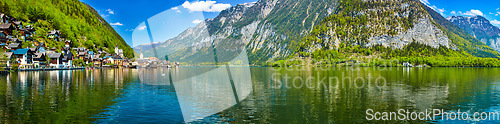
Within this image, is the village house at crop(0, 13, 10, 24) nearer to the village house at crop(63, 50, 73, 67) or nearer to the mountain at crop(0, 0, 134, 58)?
the mountain at crop(0, 0, 134, 58)

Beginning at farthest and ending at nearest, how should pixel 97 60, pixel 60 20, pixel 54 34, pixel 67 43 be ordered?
Result: pixel 97 60 < pixel 60 20 < pixel 67 43 < pixel 54 34

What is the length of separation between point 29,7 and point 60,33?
1662cm

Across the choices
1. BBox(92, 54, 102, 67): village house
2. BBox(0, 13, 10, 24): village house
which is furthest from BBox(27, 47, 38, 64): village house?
BBox(92, 54, 102, 67): village house

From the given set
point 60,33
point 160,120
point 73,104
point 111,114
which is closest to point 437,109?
point 160,120

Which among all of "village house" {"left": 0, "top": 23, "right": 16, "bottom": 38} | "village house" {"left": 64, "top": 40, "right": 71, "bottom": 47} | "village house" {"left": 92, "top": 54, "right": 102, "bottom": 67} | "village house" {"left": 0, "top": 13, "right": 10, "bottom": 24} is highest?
"village house" {"left": 0, "top": 13, "right": 10, "bottom": 24}

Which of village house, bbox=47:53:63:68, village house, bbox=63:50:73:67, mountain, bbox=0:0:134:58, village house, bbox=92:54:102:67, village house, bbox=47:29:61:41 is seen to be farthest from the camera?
village house, bbox=92:54:102:67

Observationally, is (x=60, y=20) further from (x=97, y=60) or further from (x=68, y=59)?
(x=68, y=59)

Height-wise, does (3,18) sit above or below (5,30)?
above

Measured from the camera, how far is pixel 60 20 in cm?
15525

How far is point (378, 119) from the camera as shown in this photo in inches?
930

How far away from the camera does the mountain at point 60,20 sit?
129500mm

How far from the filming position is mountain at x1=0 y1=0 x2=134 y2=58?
129500mm

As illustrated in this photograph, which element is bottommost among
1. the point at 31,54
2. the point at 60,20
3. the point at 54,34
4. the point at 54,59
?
the point at 54,59

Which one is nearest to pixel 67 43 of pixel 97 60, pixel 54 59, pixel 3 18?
pixel 97 60
